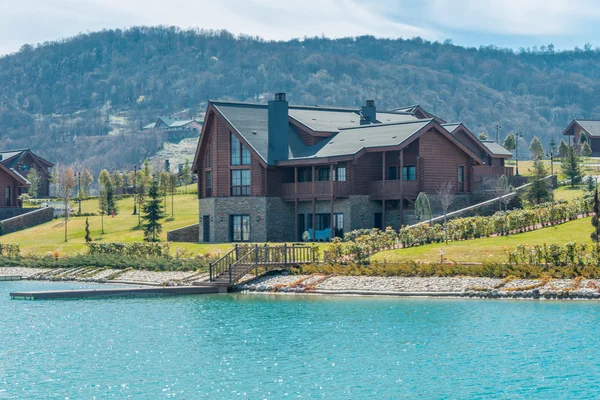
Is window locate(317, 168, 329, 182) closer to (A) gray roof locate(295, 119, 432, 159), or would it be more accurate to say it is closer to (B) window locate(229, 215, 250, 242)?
(A) gray roof locate(295, 119, 432, 159)

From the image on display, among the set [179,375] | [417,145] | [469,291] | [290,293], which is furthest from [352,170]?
[179,375]

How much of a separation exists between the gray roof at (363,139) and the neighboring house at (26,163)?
165 feet

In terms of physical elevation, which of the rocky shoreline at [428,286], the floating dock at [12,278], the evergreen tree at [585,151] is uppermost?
the evergreen tree at [585,151]

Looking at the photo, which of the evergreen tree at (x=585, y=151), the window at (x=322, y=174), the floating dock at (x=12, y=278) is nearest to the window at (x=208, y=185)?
the window at (x=322, y=174)

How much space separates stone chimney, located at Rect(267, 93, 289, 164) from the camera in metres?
61.4

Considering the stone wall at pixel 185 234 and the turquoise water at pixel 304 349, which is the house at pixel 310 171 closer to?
the stone wall at pixel 185 234

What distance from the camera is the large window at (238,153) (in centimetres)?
6240

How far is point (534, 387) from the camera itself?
25.1m

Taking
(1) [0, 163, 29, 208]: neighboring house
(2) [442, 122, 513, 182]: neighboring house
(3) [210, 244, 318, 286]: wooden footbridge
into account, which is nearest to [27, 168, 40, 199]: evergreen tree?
(1) [0, 163, 29, 208]: neighboring house

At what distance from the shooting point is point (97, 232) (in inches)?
2950

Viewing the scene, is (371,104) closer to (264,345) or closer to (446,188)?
(446,188)

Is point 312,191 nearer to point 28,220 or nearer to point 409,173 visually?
point 409,173

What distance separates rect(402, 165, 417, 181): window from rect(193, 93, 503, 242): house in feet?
0.20

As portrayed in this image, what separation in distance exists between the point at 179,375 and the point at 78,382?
2.76m
